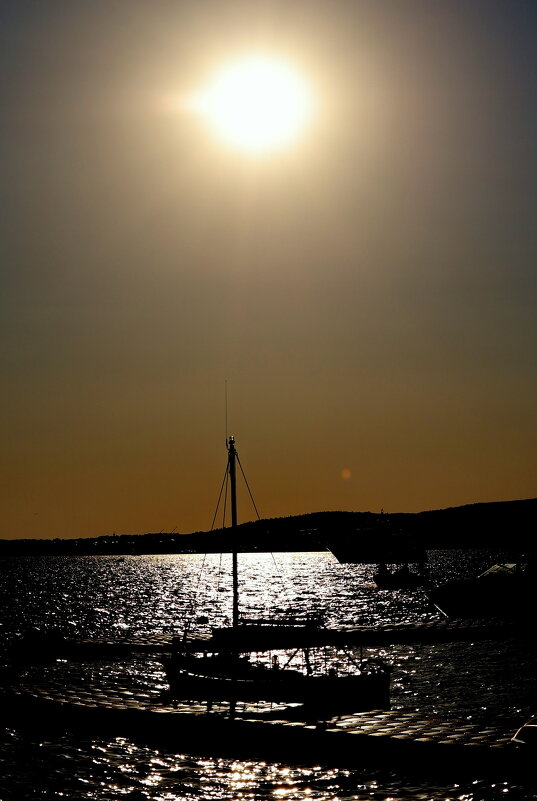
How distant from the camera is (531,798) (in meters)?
26.6

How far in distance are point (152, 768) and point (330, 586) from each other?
14693cm

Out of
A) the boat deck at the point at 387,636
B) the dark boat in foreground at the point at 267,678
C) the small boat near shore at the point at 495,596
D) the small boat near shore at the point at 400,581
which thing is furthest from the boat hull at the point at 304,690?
the small boat near shore at the point at 400,581

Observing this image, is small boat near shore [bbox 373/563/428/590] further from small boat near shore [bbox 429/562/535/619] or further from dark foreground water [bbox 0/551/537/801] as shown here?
dark foreground water [bbox 0/551/537/801]

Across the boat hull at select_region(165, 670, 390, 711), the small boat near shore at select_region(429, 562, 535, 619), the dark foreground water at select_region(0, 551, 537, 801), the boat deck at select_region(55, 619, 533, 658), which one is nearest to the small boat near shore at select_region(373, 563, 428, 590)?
the small boat near shore at select_region(429, 562, 535, 619)

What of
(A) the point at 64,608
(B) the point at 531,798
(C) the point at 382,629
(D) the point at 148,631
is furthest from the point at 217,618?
(B) the point at 531,798

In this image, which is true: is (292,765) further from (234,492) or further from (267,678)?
(234,492)

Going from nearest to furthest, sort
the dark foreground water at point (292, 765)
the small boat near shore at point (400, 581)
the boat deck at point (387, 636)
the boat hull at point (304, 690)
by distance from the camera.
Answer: the dark foreground water at point (292, 765), the boat hull at point (304, 690), the boat deck at point (387, 636), the small boat near shore at point (400, 581)

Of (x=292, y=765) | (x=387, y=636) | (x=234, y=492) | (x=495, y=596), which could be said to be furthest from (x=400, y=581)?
(x=292, y=765)

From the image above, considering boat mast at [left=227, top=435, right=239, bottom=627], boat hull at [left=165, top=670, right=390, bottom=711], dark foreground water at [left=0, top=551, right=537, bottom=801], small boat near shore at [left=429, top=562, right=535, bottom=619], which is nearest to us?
dark foreground water at [left=0, top=551, right=537, bottom=801]

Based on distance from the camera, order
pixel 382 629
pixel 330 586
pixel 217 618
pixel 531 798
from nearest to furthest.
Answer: pixel 531 798, pixel 382 629, pixel 217 618, pixel 330 586

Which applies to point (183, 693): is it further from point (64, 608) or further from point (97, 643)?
point (64, 608)

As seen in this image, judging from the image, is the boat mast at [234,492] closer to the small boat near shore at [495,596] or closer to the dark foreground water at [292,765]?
the dark foreground water at [292,765]

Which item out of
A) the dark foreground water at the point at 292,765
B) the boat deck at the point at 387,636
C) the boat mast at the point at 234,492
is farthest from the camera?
the boat deck at the point at 387,636

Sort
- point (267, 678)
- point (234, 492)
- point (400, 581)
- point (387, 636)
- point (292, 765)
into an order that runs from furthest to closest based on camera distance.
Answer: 1. point (400, 581)
2. point (387, 636)
3. point (234, 492)
4. point (267, 678)
5. point (292, 765)
